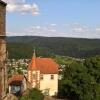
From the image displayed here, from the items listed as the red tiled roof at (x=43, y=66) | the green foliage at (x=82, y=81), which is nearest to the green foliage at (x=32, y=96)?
the green foliage at (x=82, y=81)

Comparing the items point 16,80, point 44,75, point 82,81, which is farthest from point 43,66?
point 82,81

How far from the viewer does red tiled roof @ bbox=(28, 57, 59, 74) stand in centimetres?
6575

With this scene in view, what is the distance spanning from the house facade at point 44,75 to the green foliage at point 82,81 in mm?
1601

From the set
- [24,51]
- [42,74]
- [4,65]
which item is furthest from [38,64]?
[24,51]

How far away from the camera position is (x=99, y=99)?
63406 mm

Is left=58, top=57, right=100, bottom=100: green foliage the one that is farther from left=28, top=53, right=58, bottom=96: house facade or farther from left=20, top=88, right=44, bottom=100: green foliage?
left=20, top=88, right=44, bottom=100: green foliage

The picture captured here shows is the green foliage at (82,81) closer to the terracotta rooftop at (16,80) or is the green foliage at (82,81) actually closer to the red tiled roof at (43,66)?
the red tiled roof at (43,66)

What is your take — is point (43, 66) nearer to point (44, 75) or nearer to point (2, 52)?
point (44, 75)

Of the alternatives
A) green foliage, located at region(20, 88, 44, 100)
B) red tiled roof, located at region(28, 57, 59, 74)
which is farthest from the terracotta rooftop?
green foliage, located at region(20, 88, 44, 100)

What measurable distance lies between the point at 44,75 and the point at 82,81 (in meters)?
7.14

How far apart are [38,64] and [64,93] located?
6.85m

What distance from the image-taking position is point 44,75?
221ft

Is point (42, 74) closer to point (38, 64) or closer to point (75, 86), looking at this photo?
point (38, 64)

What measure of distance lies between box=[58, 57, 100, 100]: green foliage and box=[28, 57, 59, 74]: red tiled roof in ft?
7.15
